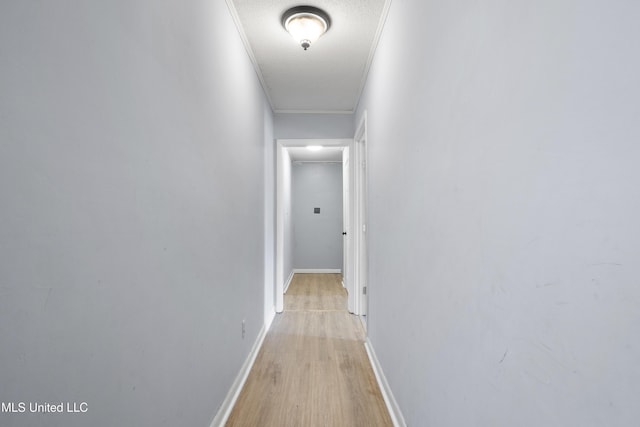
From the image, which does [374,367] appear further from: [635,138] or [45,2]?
[45,2]

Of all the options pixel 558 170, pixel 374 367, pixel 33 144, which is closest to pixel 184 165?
pixel 33 144

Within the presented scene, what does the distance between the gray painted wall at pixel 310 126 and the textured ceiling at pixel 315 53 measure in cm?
13

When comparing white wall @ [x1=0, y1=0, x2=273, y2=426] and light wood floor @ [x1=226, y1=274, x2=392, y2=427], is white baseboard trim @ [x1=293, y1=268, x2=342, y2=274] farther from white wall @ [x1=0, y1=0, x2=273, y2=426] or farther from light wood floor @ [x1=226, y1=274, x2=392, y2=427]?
white wall @ [x1=0, y1=0, x2=273, y2=426]

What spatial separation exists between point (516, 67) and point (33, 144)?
1.03 metres

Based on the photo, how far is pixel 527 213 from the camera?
2.23 ft

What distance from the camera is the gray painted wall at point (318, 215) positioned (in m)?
6.55

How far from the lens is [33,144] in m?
0.61

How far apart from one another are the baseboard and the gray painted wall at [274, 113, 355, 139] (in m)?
2.32

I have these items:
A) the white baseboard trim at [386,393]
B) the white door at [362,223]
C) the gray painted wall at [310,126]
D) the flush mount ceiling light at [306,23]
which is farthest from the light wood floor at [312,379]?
the flush mount ceiling light at [306,23]

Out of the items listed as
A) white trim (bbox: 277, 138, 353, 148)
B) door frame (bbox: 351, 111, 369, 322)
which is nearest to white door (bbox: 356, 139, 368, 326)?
door frame (bbox: 351, 111, 369, 322)

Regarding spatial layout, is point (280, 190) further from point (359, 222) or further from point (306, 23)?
point (306, 23)

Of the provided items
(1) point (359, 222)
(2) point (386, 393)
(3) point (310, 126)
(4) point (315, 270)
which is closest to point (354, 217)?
(1) point (359, 222)

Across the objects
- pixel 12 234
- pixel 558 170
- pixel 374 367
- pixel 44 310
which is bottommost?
pixel 374 367

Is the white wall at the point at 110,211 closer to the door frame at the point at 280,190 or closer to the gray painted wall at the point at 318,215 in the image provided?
the door frame at the point at 280,190
